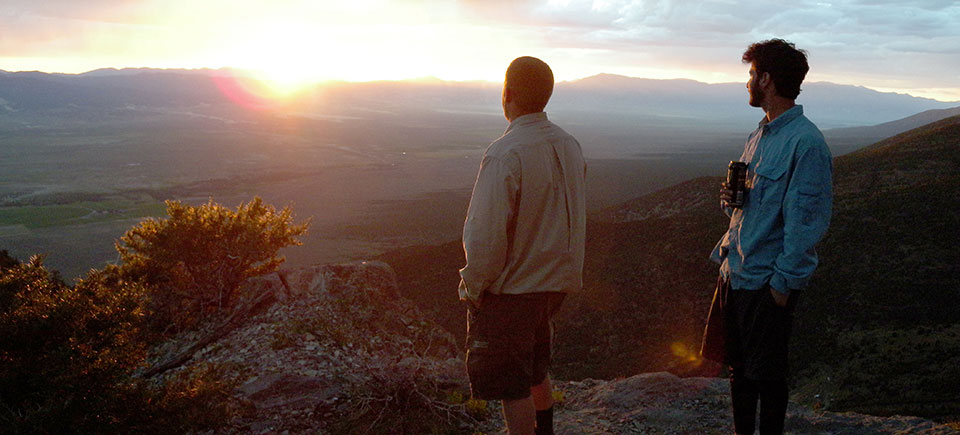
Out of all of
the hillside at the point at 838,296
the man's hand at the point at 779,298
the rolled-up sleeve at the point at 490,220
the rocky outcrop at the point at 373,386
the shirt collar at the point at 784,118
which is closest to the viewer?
the rolled-up sleeve at the point at 490,220

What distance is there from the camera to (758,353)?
2781 millimetres

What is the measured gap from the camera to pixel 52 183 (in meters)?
75.8

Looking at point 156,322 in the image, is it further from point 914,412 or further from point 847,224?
point 847,224

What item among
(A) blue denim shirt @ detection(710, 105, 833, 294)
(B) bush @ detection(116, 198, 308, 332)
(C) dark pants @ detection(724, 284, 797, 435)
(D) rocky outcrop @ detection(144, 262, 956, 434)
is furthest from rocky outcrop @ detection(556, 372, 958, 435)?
(B) bush @ detection(116, 198, 308, 332)

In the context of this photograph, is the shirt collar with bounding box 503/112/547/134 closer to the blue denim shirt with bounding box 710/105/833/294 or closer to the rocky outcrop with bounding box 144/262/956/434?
the blue denim shirt with bounding box 710/105/833/294

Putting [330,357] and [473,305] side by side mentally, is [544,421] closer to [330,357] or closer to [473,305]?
[473,305]

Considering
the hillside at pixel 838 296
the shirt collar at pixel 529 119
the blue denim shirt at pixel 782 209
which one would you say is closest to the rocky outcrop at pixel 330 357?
the blue denim shirt at pixel 782 209

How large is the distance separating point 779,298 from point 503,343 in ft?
4.18

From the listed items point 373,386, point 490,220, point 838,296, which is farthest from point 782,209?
point 838,296

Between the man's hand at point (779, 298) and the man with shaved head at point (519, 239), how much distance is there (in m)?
0.90

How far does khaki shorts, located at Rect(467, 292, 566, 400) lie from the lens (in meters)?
2.51

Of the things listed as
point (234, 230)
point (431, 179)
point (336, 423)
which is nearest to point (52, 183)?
point (431, 179)

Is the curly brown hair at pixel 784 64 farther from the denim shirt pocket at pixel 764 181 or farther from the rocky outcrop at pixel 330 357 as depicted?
the rocky outcrop at pixel 330 357

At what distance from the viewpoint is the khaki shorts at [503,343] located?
2510 millimetres
